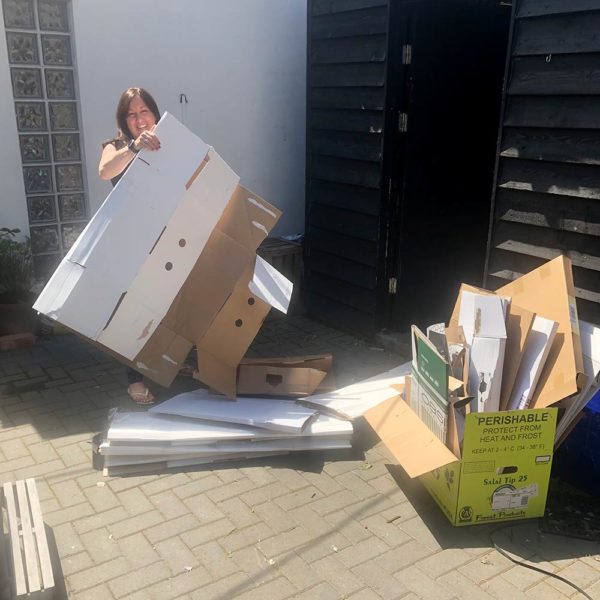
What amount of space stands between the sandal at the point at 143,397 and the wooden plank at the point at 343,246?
200 centimetres

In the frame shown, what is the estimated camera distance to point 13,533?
261 cm

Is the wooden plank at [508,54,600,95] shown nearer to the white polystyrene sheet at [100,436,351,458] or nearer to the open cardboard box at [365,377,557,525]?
the open cardboard box at [365,377,557,525]

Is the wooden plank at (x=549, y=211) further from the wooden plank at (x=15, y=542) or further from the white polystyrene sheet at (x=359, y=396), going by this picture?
the wooden plank at (x=15, y=542)

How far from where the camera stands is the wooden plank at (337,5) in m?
4.59

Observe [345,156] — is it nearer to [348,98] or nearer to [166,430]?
[348,98]

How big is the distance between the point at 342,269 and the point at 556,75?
7.78 feet

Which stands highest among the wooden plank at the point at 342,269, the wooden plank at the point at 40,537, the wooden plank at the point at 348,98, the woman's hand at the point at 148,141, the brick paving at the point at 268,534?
the wooden plank at the point at 348,98

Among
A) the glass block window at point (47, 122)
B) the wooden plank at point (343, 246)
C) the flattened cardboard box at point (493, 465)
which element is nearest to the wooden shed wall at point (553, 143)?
the flattened cardboard box at point (493, 465)

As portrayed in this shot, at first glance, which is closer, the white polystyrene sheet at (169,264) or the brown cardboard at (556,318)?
the brown cardboard at (556,318)

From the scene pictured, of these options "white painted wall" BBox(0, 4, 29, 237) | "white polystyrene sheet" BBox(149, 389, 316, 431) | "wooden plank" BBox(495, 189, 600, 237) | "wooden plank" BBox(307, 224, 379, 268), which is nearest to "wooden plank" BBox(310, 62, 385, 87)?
"wooden plank" BBox(307, 224, 379, 268)

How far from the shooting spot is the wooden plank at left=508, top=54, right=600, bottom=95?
3219 mm

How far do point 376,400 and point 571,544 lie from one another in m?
1.29

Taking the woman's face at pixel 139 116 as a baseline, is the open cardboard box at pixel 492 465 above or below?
below

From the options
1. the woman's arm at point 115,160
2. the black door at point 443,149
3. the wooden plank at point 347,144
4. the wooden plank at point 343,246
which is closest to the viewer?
the woman's arm at point 115,160
